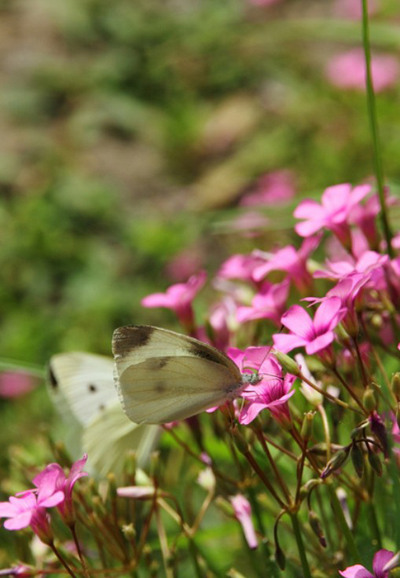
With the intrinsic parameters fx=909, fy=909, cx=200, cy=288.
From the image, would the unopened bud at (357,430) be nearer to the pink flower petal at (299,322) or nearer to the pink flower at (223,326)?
the pink flower petal at (299,322)

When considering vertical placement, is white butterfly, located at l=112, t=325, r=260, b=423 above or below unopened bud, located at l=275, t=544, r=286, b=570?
above

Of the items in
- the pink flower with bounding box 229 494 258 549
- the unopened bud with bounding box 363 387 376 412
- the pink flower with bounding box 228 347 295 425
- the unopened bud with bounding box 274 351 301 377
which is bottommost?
the pink flower with bounding box 229 494 258 549

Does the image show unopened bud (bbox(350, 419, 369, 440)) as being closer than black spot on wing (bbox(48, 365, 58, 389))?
Yes

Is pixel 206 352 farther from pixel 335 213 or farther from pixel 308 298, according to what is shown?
pixel 335 213

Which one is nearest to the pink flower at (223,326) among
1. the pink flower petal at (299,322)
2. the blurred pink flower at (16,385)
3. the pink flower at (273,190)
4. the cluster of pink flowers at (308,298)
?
the cluster of pink flowers at (308,298)

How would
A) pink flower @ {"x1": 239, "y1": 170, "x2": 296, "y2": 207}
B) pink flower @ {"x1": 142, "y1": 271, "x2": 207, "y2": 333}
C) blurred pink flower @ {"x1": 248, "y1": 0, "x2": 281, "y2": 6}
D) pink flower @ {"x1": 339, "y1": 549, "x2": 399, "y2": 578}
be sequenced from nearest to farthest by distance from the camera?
1. pink flower @ {"x1": 339, "y1": 549, "x2": 399, "y2": 578}
2. pink flower @ {"x1": 142, "y1": 271, "x2": 207, "y2": 333}
3. pink flower @ {"x1": 239, "y1": 170, "x2": 296, "y2": 207}
4. blurred pink flower @ {"x1": 248, "y1": 0, "x2": 281, "y2": 6}

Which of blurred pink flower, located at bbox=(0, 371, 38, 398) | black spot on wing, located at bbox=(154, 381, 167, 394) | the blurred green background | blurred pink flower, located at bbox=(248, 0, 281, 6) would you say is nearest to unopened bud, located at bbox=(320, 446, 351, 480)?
black spot on wing, located at bbox=(154, 381, 167, 394)

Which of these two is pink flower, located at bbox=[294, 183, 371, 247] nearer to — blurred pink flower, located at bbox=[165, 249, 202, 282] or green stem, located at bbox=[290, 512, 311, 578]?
green stem, located at bbox=[290, 512, 311, 578]
